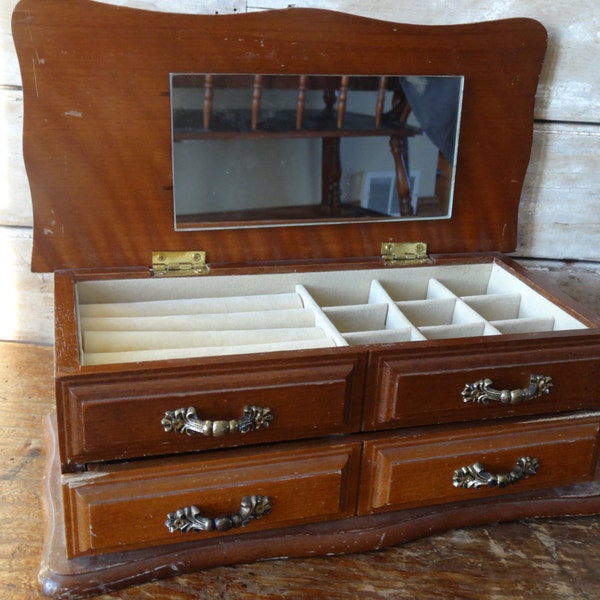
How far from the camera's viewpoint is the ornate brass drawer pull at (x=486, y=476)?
0.90 meters

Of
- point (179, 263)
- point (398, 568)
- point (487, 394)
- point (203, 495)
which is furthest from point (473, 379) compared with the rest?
point (179, 263)

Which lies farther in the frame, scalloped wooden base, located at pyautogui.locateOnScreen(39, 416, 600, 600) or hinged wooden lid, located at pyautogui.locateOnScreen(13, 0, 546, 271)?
hinged wooden lid, located at pyautogui.locateOnScreen(13, 0, 546, 271)

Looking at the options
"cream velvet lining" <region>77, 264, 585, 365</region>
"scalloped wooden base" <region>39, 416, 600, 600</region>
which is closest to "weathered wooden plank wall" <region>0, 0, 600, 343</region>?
"cream velvet lining" <region>77, 264, 585, 365</region>

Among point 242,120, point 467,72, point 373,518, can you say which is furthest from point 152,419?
point 467,72

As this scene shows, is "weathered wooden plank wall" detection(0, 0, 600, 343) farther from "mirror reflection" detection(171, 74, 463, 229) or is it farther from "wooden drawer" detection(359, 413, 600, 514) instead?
"wooden drawer" detection(359, 413, 600, 514)

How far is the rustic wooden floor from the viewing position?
822 millimetres

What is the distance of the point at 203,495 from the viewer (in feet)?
2.66

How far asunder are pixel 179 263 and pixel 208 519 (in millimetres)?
398

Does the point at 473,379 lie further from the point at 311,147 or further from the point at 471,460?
the point at 311,147

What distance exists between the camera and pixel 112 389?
754mm

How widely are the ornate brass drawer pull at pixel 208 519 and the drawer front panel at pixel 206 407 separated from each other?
0.22ft

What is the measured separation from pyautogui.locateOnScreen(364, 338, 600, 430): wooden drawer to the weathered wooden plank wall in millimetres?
396

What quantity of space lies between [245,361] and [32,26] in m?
0.53

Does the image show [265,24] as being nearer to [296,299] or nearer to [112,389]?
[296,299]
